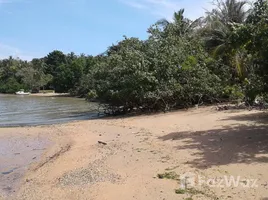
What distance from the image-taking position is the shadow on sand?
24.3 feet

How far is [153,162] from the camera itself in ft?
26.0

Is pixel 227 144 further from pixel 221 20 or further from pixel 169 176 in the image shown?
pixel 221 20

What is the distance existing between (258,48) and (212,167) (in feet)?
12.5

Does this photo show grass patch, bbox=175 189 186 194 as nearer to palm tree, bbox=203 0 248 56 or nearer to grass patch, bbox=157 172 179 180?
grass patch, bbox=157 172 179 180

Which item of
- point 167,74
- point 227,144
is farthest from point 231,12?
point 227,144

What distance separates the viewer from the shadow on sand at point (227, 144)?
740cm

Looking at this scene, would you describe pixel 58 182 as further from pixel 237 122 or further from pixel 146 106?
pixel 146 106

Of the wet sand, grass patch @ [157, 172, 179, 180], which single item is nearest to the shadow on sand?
grass patch @ [157, 172, 179, 180]
